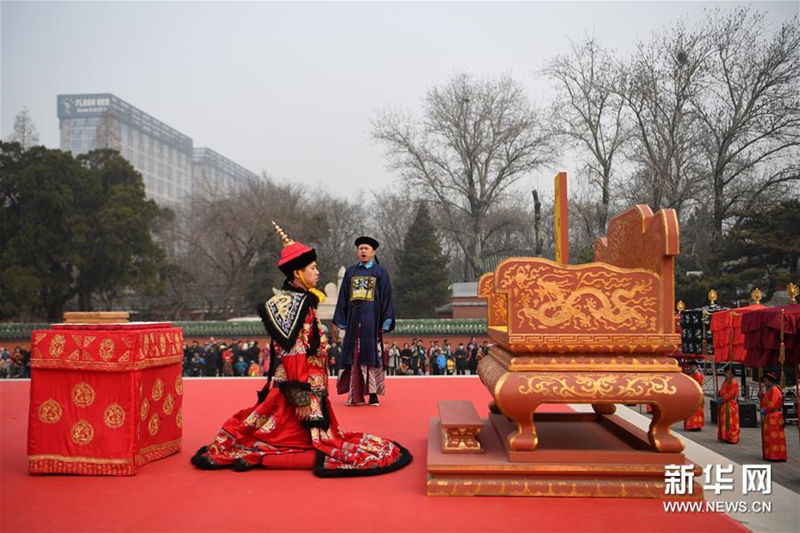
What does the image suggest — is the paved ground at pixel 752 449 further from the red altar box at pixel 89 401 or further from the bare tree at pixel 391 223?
the bare tree at pixel 391 223

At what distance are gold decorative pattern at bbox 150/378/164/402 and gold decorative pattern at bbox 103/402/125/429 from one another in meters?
0.28

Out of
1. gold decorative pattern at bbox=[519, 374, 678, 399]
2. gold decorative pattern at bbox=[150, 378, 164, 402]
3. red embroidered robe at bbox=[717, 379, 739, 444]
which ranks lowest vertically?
red embroidered robe at bbox=[717, 379, 739, 444]

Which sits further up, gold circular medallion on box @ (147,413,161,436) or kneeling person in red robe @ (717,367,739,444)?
gold circular medallion on box @ (147,413,161,436)

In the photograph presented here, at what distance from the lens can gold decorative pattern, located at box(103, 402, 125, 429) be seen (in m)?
Answer: 4.05

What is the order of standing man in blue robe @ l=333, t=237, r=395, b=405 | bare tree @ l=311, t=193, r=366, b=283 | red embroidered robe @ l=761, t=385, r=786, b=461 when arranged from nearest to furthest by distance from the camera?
1. red embroidered robe @ l=761, t=385, r=786, b=461
2. standing man in blue robe @ l=333, t=237, r=395, b=405
3. bare tree @ l=311, t=193, r=366, b=283

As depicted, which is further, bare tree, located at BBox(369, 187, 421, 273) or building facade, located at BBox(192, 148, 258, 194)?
building facade, located at BBox(192, 148, 258, 194)

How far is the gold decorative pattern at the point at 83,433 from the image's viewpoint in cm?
408

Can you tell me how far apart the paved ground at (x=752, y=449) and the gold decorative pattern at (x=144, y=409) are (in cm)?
460

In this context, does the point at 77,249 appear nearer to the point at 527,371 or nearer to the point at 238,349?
the point at 238,349

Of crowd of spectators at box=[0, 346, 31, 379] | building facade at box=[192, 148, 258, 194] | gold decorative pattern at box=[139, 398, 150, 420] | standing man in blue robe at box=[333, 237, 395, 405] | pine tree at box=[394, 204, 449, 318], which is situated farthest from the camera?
building facade at box=[192, 148, 258, 194]

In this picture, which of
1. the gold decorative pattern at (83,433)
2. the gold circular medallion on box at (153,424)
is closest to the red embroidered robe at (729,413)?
the gold circular medallion on box at (153,424)

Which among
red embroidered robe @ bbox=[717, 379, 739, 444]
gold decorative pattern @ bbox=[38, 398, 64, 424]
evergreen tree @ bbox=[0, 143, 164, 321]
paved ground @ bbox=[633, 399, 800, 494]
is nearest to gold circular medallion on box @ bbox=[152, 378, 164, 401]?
gold decorative pattern @ bbox=[38, 398, 64, 424]

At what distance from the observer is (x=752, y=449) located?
6.70 metres

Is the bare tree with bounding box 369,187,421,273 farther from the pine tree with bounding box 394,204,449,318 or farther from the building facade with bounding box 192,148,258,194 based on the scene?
the building facade with bounding box 192,148,258,194
